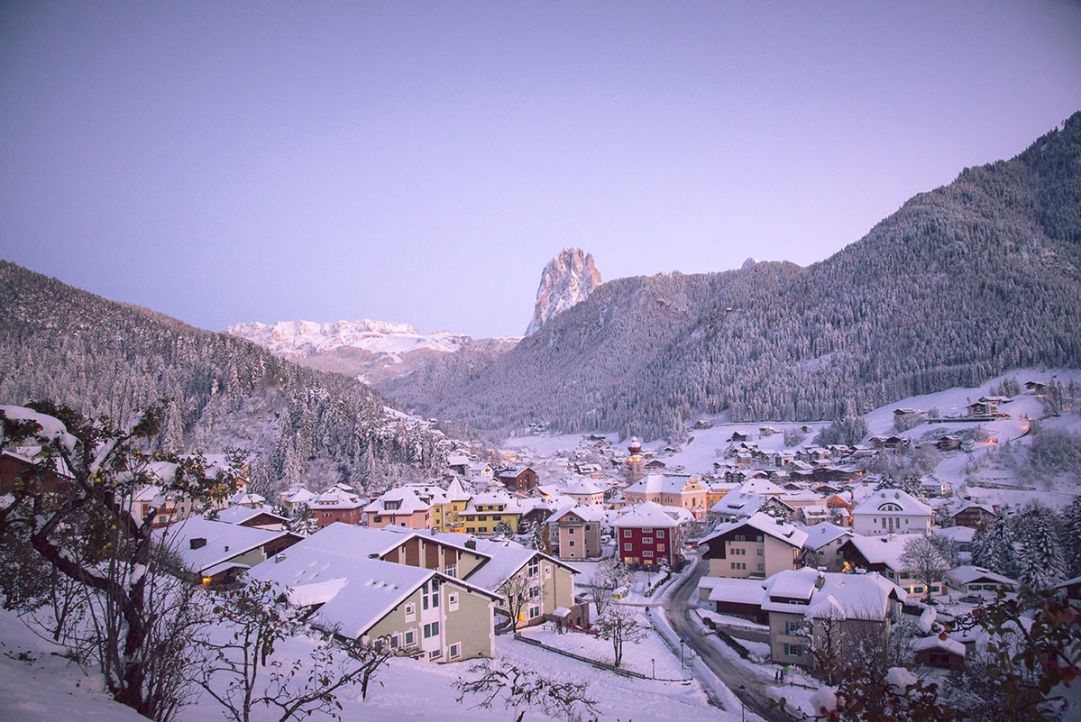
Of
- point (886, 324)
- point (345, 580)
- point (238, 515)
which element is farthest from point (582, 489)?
point (886, 324)

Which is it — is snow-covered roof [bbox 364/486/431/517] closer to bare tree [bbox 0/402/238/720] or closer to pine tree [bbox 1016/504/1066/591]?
pine tree [bbox 1016/504/1066/591]

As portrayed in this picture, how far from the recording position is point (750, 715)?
16500 mm

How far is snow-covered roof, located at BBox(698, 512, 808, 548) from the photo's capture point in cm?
3459

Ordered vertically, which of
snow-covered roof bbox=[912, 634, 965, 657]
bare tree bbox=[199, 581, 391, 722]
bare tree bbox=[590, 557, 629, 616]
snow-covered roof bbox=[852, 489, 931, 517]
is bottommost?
bare tree bbox=[590, 557, 629, 616]

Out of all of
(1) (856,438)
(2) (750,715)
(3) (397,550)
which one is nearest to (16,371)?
(3) (397,550)

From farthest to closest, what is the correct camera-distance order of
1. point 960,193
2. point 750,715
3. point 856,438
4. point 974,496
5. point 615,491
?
1. point 960,193
2. point 856,438
3. point 615,491
4. point 974,496
5. point 750,715

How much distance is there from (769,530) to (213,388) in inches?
2711

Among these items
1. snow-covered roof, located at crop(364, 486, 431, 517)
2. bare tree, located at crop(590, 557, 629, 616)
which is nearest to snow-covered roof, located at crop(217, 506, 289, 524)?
snow-covered roof, located at crop(364, 486, 431, 517)

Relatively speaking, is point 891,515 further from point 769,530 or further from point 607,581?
point 607,581

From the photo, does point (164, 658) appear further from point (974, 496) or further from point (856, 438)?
point (856, 438)

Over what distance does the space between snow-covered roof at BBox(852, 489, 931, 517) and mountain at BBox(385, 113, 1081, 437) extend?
55.6 meters

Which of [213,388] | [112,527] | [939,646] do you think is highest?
[213,388]

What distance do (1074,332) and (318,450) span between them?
107848 mm

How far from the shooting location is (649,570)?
39.1m
